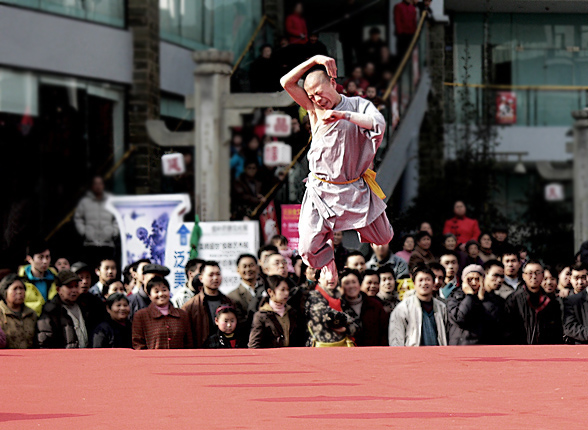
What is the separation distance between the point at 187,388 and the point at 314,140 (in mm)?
2002

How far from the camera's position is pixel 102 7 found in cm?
1145

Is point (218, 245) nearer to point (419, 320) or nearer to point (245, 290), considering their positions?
point (245, 290)

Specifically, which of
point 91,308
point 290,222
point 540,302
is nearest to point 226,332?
point 91,308

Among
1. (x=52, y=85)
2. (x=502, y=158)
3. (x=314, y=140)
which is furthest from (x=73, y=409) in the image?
(x=502, y=158)

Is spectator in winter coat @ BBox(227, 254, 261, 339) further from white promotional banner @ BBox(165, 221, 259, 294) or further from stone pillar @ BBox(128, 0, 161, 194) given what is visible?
stone pillar @ BBox(128, 0, 161, 194)

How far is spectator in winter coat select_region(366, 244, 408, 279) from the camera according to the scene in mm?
7855

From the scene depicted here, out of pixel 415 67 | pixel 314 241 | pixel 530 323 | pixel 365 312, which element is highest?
pixel 415 67

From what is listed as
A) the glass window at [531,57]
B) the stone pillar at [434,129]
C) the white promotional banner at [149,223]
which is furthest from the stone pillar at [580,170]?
the white promotional banner at [149,223]

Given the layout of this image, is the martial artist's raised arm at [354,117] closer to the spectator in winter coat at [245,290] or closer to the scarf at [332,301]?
the scarf at [332,301]

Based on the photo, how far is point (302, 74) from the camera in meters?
5.65

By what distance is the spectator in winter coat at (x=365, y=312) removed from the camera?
6609mm

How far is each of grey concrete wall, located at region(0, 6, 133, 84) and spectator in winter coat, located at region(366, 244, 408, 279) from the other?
465 cm

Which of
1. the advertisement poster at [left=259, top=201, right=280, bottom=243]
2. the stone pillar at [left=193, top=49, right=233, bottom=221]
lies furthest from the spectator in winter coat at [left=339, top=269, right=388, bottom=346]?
the stone pillar at [left=193, top=49, right=233, bottom=221]

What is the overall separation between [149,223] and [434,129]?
4027 mm
